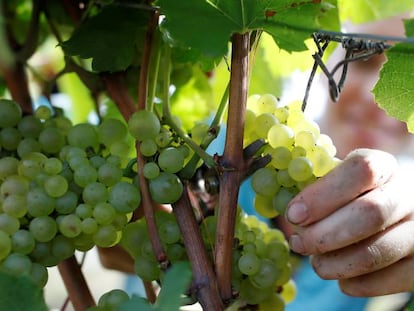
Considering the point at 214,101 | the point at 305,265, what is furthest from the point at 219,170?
the point at 305,265

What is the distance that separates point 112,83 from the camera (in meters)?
0.57

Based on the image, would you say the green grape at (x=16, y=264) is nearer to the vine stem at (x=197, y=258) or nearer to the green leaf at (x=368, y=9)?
the vine stem at (x=197, y=258)

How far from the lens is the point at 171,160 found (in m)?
0.44

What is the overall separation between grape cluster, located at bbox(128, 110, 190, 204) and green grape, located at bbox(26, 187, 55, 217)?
0.23ft

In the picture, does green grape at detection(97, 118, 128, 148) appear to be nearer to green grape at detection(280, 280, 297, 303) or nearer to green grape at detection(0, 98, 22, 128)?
green grape at detection(0, 98, 22, 128)

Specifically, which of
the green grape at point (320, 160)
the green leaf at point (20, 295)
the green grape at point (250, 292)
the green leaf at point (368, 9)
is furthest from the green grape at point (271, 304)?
the green leaf at point (368, 9)

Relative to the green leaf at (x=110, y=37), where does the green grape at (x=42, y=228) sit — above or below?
below

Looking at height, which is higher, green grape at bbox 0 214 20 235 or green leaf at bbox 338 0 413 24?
green leaf at bbox 338 0 413 24

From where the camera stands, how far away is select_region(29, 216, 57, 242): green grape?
0.43 m

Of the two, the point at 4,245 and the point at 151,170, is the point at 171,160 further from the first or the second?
the point at 4,245

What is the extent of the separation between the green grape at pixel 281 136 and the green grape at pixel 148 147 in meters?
0.08

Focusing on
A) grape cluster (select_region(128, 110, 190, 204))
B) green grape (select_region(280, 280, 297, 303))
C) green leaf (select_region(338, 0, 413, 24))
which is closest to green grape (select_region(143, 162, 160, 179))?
grape cluster (select_region(128, 110, 190, 204))

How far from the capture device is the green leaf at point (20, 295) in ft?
1.08

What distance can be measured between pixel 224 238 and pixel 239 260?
0.05 m
